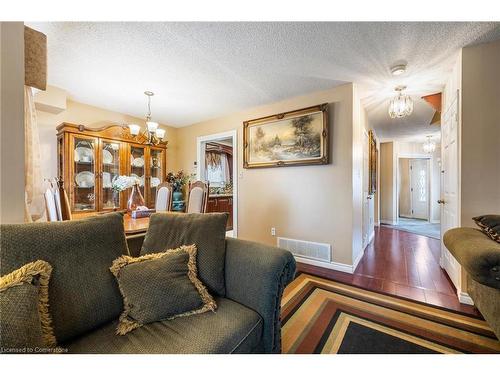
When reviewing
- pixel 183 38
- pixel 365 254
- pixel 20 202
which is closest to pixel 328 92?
pixel 183 38

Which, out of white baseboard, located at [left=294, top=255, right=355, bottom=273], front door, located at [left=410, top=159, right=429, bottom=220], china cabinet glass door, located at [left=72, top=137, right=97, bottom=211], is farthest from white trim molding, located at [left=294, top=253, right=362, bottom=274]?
front door, located at [left=410, top=159, right=429, bottom=220]

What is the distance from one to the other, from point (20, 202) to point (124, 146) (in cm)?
246

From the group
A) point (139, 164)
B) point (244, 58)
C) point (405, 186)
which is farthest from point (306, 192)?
point (405, 186)

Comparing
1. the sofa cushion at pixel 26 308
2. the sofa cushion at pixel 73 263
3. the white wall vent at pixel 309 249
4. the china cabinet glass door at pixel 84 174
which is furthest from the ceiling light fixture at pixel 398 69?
the china cabinet glass door at pixel 84 174

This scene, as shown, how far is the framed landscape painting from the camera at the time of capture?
2.69 meters

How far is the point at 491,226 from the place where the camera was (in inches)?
56.1

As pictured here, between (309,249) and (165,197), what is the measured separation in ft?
6.58

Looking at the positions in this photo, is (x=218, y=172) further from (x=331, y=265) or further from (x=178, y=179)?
(x=331, y=265)

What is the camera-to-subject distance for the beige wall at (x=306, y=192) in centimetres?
254

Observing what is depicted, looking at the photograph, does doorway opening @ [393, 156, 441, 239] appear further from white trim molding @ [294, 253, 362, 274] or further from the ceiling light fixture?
the ceiling light fixture

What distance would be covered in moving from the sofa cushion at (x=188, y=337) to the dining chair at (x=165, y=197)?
176cm

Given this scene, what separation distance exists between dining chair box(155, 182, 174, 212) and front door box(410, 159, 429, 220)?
23.7 ft

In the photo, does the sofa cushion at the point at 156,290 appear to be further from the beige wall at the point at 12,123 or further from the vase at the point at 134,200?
the vase at the point at 134,200

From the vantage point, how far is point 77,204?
9.36 feet
